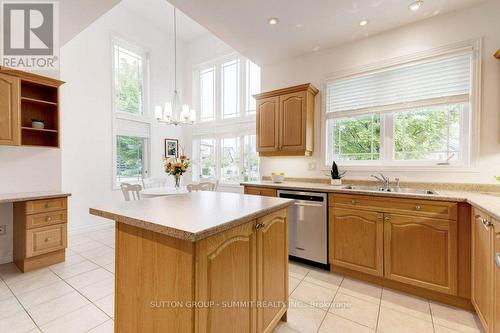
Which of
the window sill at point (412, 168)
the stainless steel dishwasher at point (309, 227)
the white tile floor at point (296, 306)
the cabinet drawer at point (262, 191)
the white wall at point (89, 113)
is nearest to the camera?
the white tile floor at point (296, 306)

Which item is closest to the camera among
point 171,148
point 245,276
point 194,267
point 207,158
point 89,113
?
point 194,267

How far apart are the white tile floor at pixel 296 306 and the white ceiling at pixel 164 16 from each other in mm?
4736

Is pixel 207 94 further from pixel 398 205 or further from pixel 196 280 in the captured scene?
pixel 196 280

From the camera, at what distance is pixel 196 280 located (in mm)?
1014

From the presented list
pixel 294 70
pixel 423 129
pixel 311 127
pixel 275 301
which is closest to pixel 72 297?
pixel 275 301

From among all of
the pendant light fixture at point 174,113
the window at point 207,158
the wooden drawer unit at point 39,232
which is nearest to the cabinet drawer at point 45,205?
the wooden drawer unit at point 39,232

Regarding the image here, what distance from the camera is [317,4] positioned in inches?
91.3

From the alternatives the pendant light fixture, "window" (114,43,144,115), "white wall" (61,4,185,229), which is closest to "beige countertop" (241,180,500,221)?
the pendant light fixture

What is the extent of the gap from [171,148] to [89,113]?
184 cm

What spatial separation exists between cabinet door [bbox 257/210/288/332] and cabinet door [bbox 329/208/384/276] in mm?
1023

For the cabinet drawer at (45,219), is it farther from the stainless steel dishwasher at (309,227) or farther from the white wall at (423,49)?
the white wall at (423,49)

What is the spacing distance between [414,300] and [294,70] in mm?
3151

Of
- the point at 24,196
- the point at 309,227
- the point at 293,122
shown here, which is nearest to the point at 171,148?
the point at 24,196

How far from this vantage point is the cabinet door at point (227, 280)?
3.45 feet
